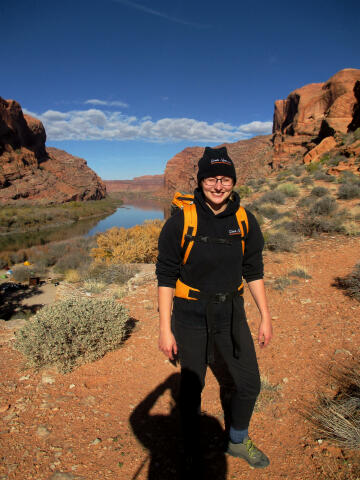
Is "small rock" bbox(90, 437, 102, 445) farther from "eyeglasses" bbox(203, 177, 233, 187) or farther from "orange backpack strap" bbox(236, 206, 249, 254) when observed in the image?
"eyeglasses" bbox(203, 177, 233, 187)

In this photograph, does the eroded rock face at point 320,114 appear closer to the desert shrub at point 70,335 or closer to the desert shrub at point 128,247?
the desert shrub at point 128,247

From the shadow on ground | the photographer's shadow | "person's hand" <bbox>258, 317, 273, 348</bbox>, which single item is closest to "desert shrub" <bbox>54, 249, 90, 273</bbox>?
the shadow on ground

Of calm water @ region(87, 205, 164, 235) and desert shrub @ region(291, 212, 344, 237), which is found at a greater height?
desert shrub @ region(291, 212, 344, 237)

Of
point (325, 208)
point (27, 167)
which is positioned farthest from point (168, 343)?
point (27, 167)

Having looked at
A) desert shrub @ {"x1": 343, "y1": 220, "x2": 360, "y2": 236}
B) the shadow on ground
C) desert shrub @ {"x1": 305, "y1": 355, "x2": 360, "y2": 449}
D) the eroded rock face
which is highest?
the eroded rock face

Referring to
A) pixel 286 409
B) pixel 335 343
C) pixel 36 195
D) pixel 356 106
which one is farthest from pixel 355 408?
pixel 36 195

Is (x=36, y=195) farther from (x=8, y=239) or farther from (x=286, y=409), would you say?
(x=286, y=409)

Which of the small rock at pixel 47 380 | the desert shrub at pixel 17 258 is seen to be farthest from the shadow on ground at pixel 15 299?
the small rock at pixel 47 380

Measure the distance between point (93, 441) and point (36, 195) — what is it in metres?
67.1

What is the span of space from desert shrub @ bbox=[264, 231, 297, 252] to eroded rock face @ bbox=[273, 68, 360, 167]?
19390 mm

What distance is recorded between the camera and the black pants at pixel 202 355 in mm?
1558

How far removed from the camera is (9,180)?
56500 mm

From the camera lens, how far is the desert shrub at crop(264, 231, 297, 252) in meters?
6.29

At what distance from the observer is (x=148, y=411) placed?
226cm
